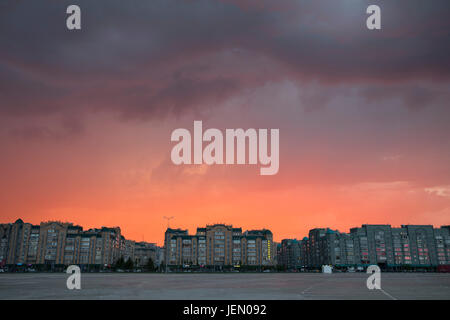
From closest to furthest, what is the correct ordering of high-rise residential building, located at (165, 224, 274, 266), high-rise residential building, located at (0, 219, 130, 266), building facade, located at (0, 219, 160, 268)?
building facade, located at (0, 219, 160, 268) < high-rise residential building, located at (0, 219, 130, 266) < high-rise residential building, located at (165, 224, 274, 266)

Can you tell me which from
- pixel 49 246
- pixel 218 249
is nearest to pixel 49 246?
pixel 49 246

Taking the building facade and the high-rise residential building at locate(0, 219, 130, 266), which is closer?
the building facade

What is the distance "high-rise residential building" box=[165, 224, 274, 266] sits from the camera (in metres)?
191

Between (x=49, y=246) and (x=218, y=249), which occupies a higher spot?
(x=49, y=246)

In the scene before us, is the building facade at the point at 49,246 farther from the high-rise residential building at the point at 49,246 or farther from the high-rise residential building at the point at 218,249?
the high-rise residential building at the point at 218,249

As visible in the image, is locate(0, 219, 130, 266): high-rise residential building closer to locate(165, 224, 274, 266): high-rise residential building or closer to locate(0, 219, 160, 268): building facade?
locate(0, 219, 160, 268): building facade

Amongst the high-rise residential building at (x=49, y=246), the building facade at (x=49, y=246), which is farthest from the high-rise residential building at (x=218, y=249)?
the high-rise residential building at (x=49, y=246)

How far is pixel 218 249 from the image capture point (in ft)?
632

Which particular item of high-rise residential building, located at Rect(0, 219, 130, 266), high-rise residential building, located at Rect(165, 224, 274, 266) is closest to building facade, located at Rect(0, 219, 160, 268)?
high-rise residential building, located at Rect(0, 219, 130, 266)

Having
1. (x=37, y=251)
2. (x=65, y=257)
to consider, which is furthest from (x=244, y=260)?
(x=37, y=251)

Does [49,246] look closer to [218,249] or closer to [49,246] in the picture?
[49,246]
